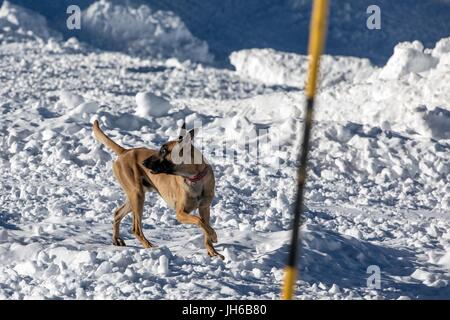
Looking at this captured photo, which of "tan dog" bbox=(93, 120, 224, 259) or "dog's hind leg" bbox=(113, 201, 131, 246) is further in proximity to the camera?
"dog's hind leg" bbox=(113, 201, 131, 246)

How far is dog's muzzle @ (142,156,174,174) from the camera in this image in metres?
7.71

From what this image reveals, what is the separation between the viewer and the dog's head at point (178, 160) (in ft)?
25.1

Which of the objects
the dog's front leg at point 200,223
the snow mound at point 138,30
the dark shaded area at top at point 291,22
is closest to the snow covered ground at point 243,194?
→ the dog's front leg at point 200,223

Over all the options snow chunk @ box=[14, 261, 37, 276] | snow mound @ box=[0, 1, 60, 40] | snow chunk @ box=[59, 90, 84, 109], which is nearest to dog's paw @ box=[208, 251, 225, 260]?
snow chunk @ box=[14, 261, 37, 276]

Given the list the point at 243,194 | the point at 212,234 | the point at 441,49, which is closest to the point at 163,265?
the point at 212,234

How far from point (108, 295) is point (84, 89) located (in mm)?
15104

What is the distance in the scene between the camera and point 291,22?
106ft

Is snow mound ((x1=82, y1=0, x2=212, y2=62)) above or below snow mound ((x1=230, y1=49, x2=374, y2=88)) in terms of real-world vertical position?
above

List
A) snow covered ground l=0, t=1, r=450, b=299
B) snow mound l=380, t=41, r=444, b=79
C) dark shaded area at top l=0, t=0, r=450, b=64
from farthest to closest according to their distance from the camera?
dark shaded area at top l=0, t=0, r=450, b=64
snow mound l=380, t=41, r=444, b=79
snow covered ground l=0, t=1, r=450, b=299

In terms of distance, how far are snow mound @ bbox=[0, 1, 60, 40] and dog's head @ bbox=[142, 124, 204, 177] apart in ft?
75.0

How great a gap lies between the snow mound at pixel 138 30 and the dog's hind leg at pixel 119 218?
21.2m

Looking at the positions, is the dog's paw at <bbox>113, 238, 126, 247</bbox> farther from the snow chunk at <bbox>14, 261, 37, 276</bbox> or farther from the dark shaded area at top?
the dark shaded area at top
